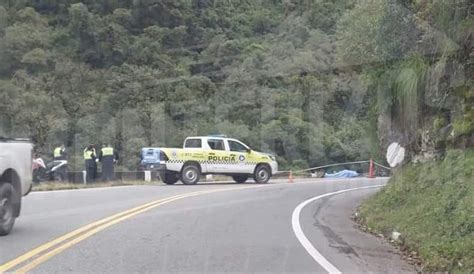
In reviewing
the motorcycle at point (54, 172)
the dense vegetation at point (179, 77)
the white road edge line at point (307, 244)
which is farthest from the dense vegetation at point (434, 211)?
the motorcycle at point (54, 172)

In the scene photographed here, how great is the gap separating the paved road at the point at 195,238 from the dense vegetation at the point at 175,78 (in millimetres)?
18268

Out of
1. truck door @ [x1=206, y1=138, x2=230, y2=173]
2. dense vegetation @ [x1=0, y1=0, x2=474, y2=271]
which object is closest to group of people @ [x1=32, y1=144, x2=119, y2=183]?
truck door @ [x1=206, y1=138, x2=230, y2=173]

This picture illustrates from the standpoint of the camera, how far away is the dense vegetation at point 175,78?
4181 cm

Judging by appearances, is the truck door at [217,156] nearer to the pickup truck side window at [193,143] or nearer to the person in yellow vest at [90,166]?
the pickup truck side window at [193,143]

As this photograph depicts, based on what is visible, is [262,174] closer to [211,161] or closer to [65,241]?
[211,161]

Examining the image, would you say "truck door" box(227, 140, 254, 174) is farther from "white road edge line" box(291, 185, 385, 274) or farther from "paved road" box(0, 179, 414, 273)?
"white road edge line" box(291, 185, 385, 274)

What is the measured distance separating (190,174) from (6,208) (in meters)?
15.9

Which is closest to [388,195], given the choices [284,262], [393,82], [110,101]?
[393,82]

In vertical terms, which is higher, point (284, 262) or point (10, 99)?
point (10, 99)

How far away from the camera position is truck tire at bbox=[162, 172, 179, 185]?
2664 cm

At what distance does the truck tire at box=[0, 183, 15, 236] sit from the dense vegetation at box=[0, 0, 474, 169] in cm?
2359

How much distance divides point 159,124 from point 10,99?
30.3ft

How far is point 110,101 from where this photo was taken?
44531 mm

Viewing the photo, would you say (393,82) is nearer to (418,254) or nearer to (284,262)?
(418,254)
